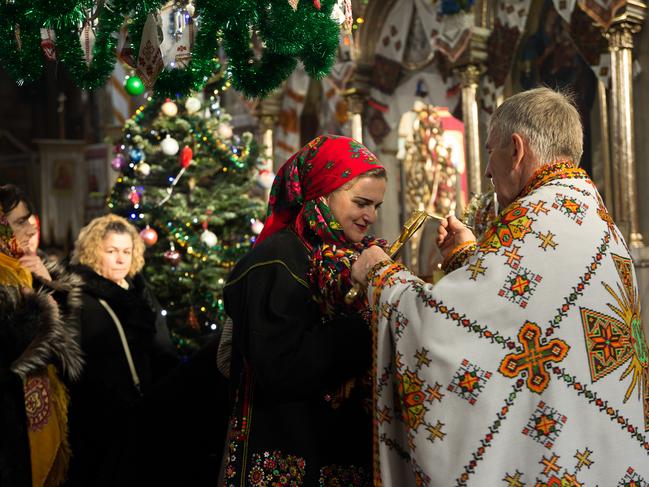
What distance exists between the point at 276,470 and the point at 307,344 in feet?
1.23

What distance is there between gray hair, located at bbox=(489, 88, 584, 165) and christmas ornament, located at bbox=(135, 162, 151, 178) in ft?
20.0

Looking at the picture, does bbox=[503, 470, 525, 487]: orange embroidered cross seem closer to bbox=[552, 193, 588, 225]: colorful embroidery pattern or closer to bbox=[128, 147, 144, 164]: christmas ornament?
bbox=[552, 193, 588, 225]: colorful embroidery pattern

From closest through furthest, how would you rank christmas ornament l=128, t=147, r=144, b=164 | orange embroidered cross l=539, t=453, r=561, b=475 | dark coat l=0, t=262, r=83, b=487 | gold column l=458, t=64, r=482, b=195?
1. orange embroidered cross l=539, t=453, r=561, b=475
2. dark coat l=0, t=262, r=83, b=487
3. gold column l=458, t=64, r=482, b=195
4. christmas ornament l=128, t=147, r=144, b=164

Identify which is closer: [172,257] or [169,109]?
[172,257]

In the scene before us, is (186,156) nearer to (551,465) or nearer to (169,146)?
(169,146)

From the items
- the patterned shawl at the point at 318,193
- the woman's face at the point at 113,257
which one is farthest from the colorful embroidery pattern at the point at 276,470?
the woman's face at the point at 113,257

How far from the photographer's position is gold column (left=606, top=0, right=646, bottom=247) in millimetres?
6297

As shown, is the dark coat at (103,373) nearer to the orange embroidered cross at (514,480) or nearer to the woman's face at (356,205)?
the woman's face at (356,205)

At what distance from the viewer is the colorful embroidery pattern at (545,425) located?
202 centimetres

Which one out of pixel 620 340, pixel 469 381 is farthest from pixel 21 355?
pixel 620 340

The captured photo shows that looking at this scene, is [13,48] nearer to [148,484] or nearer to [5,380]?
[5,380]

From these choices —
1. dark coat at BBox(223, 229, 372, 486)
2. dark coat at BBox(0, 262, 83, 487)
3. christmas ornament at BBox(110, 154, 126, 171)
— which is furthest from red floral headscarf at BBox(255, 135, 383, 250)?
christmas ornament at BBox(110, 154, 126, 171)

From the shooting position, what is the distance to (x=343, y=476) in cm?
245

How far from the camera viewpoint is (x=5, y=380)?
3.51m
